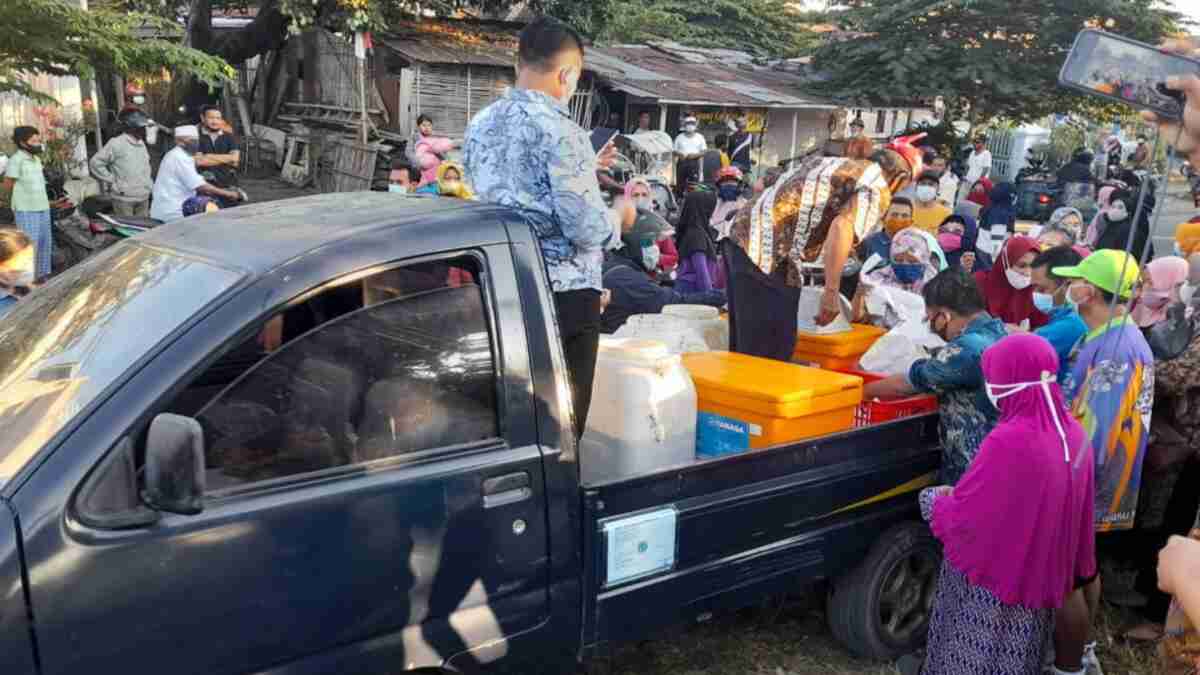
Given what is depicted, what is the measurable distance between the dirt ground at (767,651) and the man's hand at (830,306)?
1346 mm

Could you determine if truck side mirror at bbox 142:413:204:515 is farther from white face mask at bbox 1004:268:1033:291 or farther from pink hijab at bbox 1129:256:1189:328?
white face mask at bbox 1004:268:1033:291

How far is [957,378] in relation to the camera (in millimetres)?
3666

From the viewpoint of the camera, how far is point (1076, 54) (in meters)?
2.72

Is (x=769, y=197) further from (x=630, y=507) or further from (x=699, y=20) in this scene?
(x=699, y=20)

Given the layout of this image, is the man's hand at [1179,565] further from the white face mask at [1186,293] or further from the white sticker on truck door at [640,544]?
the white face mask at [1186,293]

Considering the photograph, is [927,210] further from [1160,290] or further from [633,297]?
[633,297]

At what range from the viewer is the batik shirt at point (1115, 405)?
400cm

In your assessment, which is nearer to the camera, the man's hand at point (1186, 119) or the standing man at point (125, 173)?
the man's hand at point (1186, 119)

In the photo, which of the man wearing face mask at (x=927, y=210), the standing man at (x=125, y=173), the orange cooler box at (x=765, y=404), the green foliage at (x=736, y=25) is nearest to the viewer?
the orange cooler box at (x=765, y=404)

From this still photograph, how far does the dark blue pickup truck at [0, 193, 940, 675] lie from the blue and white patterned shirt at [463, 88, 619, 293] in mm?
337

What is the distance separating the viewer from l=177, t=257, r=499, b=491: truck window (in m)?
2.29

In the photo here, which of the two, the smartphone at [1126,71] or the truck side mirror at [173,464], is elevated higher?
the smartphone at [1126,71]

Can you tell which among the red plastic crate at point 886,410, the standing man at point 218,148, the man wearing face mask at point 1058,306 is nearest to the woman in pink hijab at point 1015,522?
the red plastic crate at point 886,410

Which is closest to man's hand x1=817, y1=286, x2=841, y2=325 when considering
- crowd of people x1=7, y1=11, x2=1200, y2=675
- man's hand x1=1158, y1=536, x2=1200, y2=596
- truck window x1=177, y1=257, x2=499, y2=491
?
crowd of people x1=7, y1=11, x2=1200, y2=675
